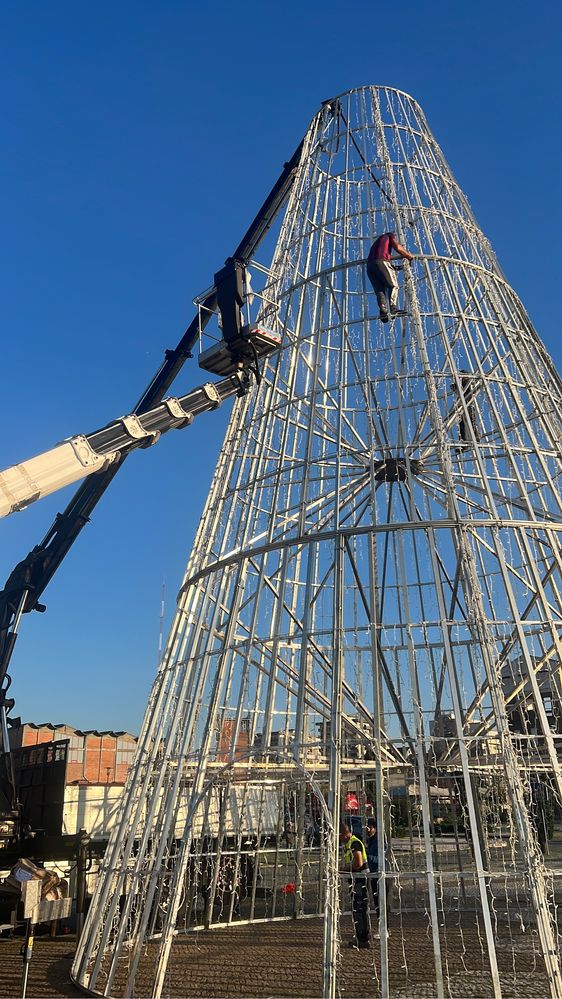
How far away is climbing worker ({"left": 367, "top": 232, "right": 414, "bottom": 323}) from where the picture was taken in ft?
46.0

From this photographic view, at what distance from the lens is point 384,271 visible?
14031mm

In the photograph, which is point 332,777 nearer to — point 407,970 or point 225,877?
point 407,970

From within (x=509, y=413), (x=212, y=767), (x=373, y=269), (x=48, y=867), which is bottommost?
(x=48, y=867)

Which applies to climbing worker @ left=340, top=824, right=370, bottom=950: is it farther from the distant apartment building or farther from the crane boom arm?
the distant apartment building

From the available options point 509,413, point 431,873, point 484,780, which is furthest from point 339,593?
point 484,780

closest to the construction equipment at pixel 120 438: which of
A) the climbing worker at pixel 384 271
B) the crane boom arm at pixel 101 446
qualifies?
the crane boom arm at pixel 101 446

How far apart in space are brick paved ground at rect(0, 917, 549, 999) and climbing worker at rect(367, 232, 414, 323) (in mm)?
11173

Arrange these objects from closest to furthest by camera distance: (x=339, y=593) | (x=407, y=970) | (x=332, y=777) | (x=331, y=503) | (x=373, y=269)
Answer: (x=332, y=777)
(x=407, y=970)
(x=339, y=593)
(x=373, y=269)
(x=331, y=503)

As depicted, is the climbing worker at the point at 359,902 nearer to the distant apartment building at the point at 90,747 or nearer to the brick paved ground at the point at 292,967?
the brick paved ground at the point at 292,967

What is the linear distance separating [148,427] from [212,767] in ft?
25.3

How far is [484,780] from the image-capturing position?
1886 cm

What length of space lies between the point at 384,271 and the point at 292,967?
490 inches

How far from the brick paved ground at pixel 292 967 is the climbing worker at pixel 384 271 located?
1117cm

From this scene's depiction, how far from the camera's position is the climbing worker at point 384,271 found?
1403 centimetres
